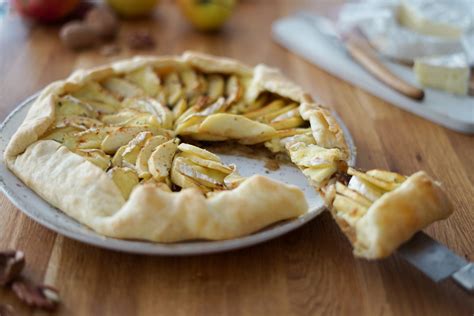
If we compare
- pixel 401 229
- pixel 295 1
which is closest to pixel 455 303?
pixel 401 229

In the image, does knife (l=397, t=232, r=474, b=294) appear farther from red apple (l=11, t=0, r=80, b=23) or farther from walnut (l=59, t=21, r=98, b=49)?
red apple (l=11, t=0, r=80, b=23)

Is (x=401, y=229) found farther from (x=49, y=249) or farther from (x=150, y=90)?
(x=150, y=90)

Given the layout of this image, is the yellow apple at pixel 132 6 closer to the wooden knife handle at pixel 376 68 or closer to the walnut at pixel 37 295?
the wooden knife handle at pixel 376 68

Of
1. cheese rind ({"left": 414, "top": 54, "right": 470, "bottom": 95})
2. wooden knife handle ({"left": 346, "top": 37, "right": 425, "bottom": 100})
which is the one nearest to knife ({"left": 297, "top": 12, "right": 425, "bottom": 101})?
wooden knife handle ({"left": 346, "top": 37, "right": 425, "bottom": 100})

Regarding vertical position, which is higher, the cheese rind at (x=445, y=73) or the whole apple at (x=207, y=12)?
the whole apple at (x=207, y=12)

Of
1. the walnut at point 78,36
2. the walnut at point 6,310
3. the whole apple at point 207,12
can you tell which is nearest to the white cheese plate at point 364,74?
the whole apple at point 207,12

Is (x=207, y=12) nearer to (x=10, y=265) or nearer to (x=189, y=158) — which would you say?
(x=189, y=158)

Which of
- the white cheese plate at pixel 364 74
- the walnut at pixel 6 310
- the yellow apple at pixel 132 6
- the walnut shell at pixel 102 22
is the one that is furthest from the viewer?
the yellow apple at pixel 132 6

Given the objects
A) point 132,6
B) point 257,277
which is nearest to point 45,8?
point 132,6

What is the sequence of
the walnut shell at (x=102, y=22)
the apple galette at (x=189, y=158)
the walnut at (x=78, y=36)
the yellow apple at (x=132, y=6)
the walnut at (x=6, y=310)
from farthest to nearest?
1. the yellow apple at (x=132, y=6)
2. the walnut shell at (x=102, y=22)
3. the walnut at (x=78, y=36)
4. the apple galette at (x=189, y=158)
5. the walnut at (x=6, y=310)
